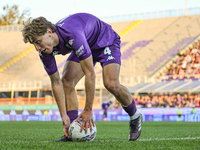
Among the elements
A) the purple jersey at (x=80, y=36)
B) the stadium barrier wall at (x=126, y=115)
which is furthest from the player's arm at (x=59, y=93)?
the stadium barrier wall at (x=126, y=115)

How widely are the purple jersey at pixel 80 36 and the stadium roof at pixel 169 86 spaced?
1882 cm

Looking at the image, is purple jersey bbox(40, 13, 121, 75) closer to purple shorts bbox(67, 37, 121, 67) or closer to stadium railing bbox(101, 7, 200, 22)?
purple shorts bbox(67, 37, 121, 67)

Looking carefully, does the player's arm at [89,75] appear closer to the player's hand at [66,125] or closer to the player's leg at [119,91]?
the player's leg at [119,91]

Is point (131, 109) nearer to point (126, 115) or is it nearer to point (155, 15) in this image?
point (126, 115)

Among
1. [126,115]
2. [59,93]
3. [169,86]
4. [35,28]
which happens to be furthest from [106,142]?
[169,86]

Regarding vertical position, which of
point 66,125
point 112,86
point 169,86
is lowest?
point 169,86

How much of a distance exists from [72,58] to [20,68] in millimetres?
31716

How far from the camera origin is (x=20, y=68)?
35625 mm

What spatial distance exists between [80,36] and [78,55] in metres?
0.22

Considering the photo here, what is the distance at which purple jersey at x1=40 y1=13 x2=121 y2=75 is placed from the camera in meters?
3.79

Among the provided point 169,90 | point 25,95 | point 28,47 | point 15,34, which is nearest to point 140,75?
point 169,90

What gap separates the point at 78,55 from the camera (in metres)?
3.79

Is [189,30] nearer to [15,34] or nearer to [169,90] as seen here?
[169,90]

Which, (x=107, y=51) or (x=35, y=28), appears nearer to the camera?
(x=35, y=28)
